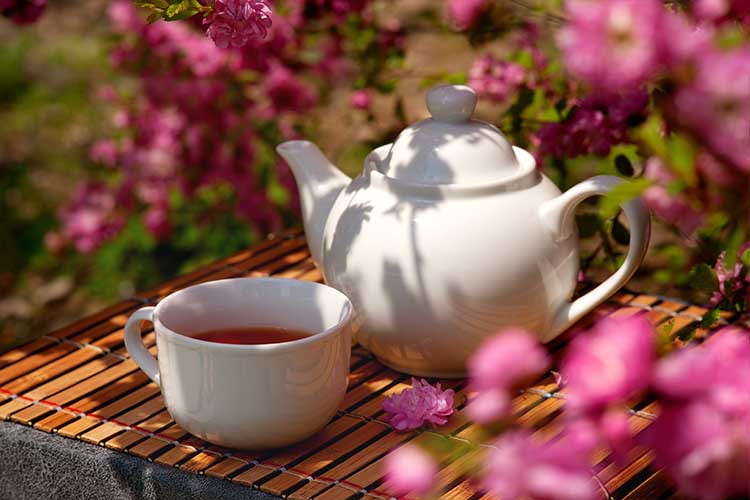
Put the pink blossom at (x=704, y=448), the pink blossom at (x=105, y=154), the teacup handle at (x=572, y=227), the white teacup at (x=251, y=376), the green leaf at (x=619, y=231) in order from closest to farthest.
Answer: the pink blossom at (x=704, y=448)
the white teacup at (x=251, y=376)
the teacup handle at (x=572, y=227)
the green leaf at (x=619, y=231)
the pink blossom at (x=105, y=154)

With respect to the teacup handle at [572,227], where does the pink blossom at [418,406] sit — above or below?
below

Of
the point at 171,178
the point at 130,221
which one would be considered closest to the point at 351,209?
the point at 171,178

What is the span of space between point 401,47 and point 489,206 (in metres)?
0.84

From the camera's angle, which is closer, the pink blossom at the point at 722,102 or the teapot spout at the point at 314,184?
the pink blossom at the point at 722,102

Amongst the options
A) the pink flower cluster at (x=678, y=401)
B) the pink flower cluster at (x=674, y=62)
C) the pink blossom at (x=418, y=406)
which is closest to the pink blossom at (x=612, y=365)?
the pink flower cluster at (x=678, y=401)

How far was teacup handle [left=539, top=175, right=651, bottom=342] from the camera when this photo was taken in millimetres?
1053

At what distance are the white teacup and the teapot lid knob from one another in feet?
0.67

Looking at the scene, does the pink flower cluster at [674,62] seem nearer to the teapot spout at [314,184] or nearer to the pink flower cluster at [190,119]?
the teapot spout at [314,184]

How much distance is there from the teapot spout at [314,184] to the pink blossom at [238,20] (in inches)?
10.9

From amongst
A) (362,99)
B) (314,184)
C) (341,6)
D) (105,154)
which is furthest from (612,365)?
(105,154)

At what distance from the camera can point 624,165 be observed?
1324 millimetres

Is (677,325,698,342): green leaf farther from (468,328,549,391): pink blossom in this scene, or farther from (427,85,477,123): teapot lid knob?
(468,328,549,391): pink blossom

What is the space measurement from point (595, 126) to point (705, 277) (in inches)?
12.6

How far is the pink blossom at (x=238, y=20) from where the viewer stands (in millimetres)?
976
